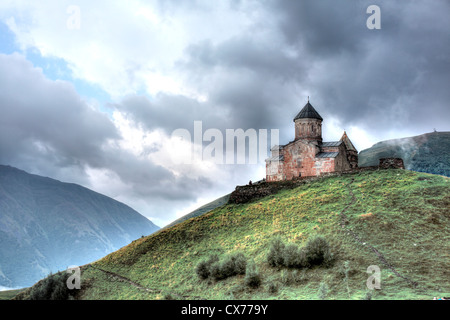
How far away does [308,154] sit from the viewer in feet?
155

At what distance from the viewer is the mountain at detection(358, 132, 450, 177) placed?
133 meters

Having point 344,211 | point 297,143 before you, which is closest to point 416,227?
point 344,211

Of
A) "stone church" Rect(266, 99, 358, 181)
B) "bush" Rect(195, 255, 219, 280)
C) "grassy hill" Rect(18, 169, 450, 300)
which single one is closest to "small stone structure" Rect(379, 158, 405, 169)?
"grassy hill" Rect(18, 169, 450, 300)

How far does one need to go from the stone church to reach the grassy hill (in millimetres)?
5237

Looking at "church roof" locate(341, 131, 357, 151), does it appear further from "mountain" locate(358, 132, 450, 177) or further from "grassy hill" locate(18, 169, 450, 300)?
"mountain" locate(358, 132, 450, 177)

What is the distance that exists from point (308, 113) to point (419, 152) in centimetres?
11193

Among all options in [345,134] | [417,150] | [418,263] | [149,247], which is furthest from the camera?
[417,150]

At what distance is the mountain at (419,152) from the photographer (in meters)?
133

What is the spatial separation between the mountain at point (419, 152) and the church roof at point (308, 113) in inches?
3368

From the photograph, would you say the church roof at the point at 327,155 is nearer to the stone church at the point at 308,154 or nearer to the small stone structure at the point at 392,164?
the stone church at the point at 308,154

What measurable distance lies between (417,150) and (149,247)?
135 m

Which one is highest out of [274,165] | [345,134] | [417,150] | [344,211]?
[417,150]

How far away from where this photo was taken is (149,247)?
123 ft

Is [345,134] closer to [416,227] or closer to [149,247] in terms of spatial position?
[416,227]
